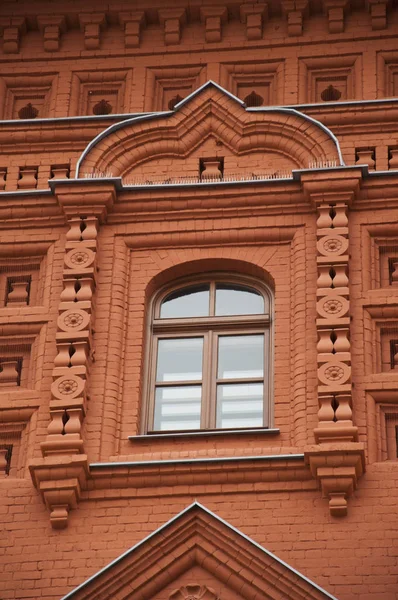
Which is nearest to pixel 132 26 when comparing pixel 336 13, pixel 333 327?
pixel 336 13

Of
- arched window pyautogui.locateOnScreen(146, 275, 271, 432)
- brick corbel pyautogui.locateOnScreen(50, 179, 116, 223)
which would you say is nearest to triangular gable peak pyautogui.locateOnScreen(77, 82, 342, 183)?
brick corbel pyautogui.locateOnScreen(50, 179, 116, 223)

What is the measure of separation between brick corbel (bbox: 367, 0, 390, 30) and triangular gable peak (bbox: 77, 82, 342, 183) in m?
1.45

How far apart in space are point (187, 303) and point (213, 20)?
3.20 m

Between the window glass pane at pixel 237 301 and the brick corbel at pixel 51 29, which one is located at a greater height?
the brick corbel at pixel 51 29

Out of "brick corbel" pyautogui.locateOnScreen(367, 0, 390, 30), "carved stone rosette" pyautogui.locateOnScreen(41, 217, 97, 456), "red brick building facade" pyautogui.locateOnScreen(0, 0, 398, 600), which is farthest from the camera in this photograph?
"brick corbel" pyautogui.locateOnScreen(367, 0, 390, 30)

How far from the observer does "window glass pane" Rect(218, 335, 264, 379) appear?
17719 millimetres

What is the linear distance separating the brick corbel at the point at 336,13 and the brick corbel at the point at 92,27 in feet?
7.10

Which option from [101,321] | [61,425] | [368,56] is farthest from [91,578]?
[368,56]

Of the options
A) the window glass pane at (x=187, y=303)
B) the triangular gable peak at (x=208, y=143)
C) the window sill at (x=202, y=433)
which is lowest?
the window sill at (x=202, y=433)

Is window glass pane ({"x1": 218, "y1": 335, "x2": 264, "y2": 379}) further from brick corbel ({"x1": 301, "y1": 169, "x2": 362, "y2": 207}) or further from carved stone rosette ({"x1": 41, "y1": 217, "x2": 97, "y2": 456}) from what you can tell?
brick corbel ({"x1": 301, "y1": 169, "x2": 362, "y2": 207})

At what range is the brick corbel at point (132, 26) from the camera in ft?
66.1

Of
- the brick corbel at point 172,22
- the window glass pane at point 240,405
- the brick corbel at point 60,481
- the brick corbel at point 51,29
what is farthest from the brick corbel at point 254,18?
the brick corbel at point 60,481

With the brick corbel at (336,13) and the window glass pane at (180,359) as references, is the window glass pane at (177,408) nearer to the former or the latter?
the window glass pane at (180,359)

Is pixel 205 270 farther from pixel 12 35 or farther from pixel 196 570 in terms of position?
pixel 12 35
